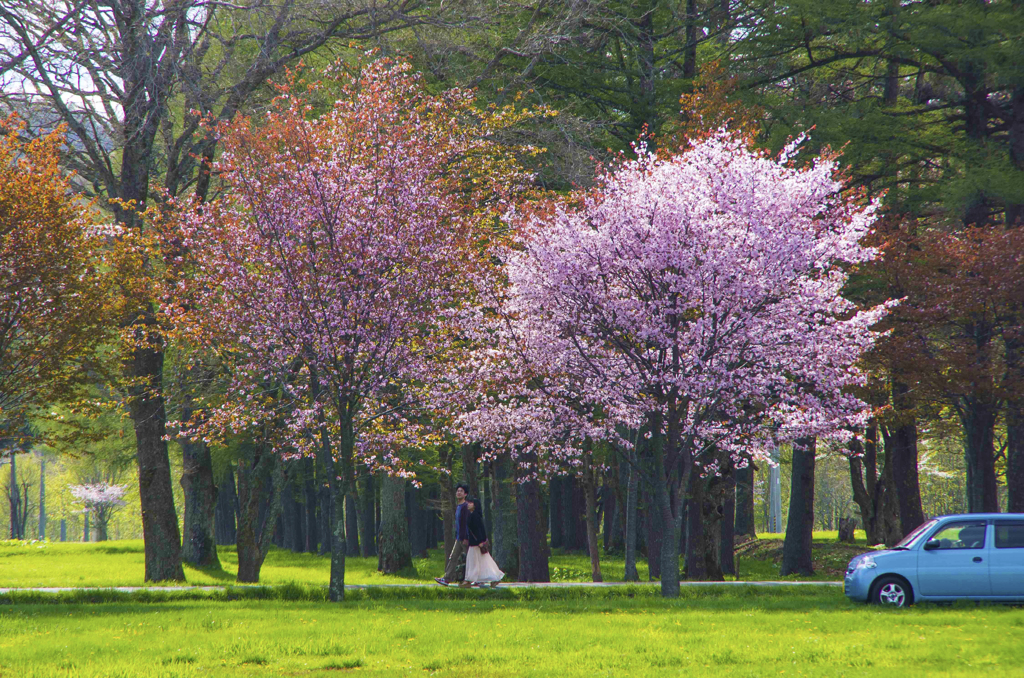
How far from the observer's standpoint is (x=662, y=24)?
26.9m

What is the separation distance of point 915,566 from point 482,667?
27.8ft

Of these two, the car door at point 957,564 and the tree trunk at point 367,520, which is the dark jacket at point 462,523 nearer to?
the car door at point 957,564

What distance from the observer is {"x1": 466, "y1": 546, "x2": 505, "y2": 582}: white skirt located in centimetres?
1756

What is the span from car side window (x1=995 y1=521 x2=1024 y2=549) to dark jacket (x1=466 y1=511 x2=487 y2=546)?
29.0 feet

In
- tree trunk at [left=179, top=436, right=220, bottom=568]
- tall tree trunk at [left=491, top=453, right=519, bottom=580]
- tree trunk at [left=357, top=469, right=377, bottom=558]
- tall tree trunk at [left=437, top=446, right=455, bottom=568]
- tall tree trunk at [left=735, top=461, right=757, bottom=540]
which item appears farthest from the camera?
tree trunk at [left=357, top=469, right=377, bottom=558]

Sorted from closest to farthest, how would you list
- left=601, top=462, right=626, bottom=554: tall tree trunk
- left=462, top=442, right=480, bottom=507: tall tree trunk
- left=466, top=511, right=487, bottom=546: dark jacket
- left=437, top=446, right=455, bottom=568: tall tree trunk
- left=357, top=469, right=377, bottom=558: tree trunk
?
left=466, top=511, right=487, bottom=546: dark jacket → left=462, top=442, right=480, bottom=507: tall tree trunk → left=601, top=462, right=626, bottom=554: tall tree trunk → left=437, top=446, right=455, bottom=568: tall tree trunk → left=357, top=469, right=377, bottom=558: tree trunk

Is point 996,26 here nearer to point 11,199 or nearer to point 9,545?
point 11,199

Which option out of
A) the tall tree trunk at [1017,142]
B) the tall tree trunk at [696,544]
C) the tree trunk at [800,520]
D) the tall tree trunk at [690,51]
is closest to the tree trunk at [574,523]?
the tree trunk at [800,520]

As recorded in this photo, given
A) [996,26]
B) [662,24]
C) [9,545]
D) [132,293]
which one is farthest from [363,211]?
[9,545]

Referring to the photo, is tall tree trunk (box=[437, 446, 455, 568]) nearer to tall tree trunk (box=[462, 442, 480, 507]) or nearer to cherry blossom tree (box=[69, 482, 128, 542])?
tall tree trunk (box=[462, 442, 480, 507])

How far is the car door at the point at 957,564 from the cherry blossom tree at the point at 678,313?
10.9 ft

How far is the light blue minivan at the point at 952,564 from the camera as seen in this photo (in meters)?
14.7

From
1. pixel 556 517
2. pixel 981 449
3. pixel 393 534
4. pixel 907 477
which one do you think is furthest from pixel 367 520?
pixel 981 449

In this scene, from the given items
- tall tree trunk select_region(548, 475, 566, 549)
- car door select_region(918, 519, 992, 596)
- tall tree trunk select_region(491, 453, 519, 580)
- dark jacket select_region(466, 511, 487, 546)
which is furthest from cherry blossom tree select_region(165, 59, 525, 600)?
tall tree trunk select_region(548, 475, 566, 549)
